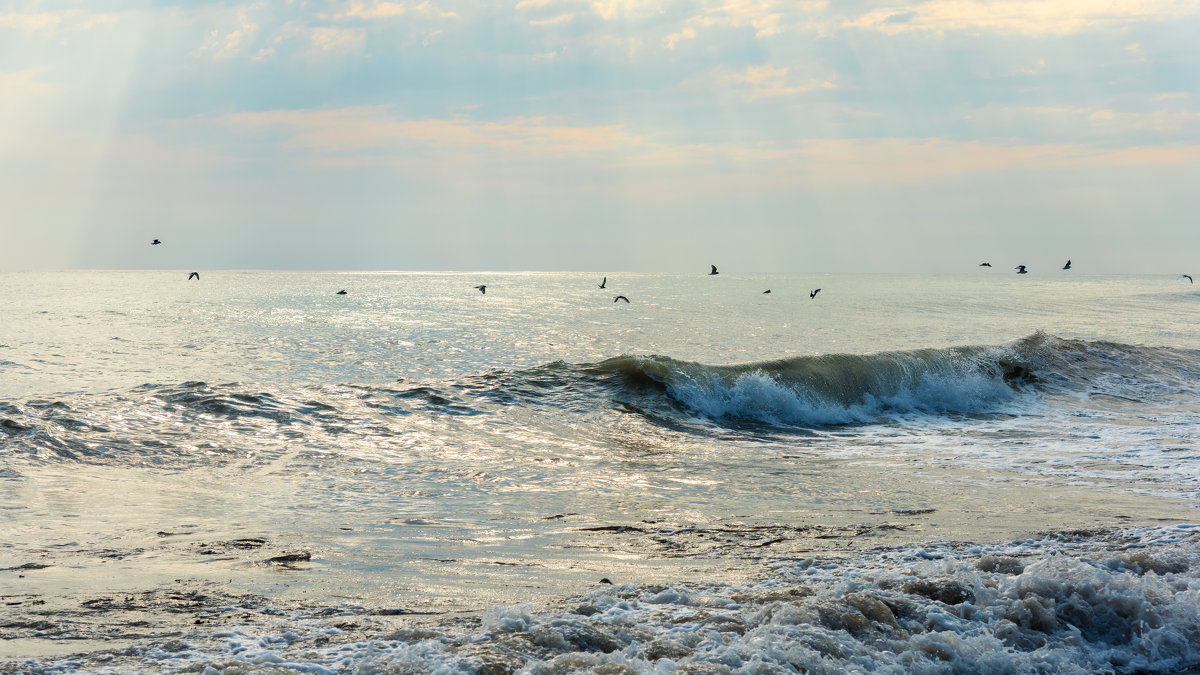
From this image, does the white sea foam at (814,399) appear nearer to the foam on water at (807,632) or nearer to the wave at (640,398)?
the wave at (640,398)

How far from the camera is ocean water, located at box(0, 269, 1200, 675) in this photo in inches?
221

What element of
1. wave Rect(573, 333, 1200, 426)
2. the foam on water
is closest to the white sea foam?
wave Rect(573, 333, 1200, 426)

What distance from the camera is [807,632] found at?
5.67m

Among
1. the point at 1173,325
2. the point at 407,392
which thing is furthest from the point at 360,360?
the point at 1173,325

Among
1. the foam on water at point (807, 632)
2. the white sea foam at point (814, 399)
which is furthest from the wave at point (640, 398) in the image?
the foam on water at point (807, 632)

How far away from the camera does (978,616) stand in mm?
6215

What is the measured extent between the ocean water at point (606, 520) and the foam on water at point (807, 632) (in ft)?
0.08

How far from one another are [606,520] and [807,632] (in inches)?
160

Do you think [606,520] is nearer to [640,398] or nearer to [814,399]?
[640,398]

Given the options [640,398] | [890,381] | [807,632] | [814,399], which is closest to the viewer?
[807,632]

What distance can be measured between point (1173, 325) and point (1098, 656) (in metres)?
51.8

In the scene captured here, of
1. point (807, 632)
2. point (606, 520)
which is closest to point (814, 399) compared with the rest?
point (606, 520)

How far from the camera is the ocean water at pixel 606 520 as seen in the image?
5.62 meters

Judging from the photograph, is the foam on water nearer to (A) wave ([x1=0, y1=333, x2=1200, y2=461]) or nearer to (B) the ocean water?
(B) the ocean water
